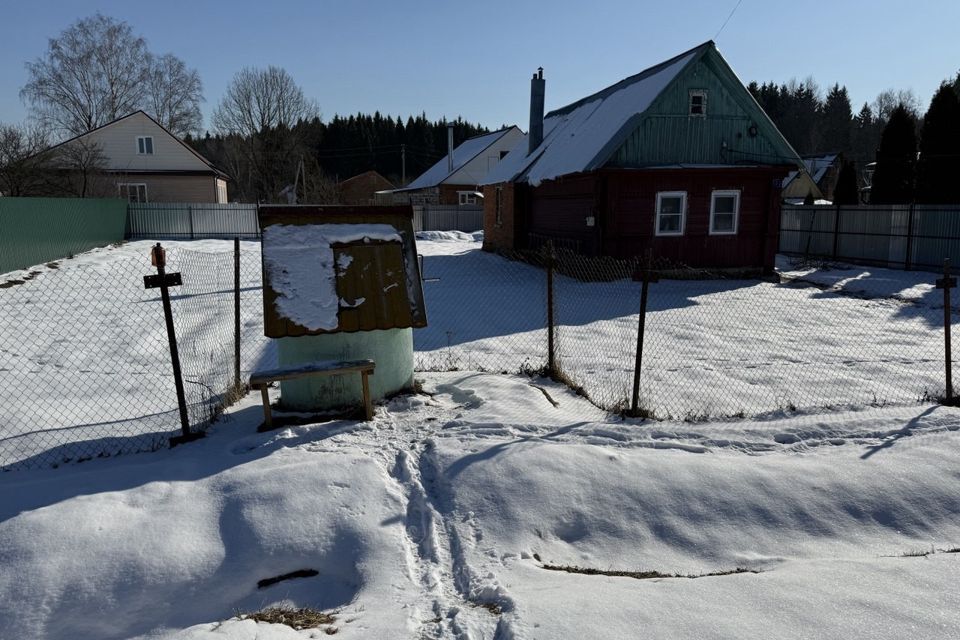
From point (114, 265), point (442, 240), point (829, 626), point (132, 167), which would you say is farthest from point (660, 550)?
point (132, 167)

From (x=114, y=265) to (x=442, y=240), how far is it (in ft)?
57.9

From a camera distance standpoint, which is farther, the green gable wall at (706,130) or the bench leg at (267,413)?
the green gable wall at (706,130)

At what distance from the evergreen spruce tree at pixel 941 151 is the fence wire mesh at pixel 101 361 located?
24534 mm

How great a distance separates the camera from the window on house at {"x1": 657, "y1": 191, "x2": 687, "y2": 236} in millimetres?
18094

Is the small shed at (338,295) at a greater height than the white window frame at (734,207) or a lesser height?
lesser

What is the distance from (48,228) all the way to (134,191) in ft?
66.9

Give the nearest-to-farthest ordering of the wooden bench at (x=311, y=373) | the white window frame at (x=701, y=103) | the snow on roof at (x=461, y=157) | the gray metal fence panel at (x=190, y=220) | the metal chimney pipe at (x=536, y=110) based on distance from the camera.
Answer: the wooden bench at (x=311, y=373)
the white window frame at (x=701, y=103)
the metal chimney pipe at (x=536, y=110)
the gray metal fence panel at (x=190, y=220)
the snow on roof at (x=461, y=157)

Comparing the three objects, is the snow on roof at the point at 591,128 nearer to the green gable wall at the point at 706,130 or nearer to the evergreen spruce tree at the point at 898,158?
the green gable wall at the point at 706,130

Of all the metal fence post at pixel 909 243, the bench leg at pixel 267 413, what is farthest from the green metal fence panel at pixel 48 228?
the metal fence post at pixel 909 243

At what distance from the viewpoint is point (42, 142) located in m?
35.8

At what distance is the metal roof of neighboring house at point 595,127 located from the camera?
17438 millimetres

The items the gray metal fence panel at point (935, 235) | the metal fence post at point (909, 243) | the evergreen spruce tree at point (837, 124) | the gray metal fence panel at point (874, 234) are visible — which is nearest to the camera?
the gray metal fence panel at point (935, 235)

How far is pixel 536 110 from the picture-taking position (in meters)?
25.3

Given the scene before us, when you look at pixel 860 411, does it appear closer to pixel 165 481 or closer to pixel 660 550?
pixel 660 550
